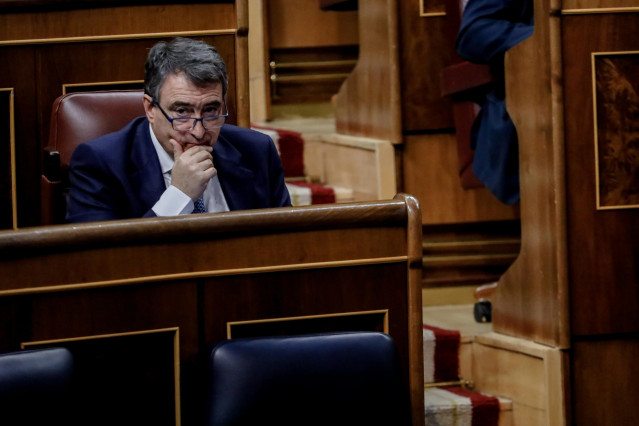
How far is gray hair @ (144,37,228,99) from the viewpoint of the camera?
1.17 m

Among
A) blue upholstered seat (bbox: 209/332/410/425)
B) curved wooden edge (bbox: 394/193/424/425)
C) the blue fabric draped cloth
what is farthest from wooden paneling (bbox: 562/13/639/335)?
blue upholstered seat (bbox: 209/332/410/425)

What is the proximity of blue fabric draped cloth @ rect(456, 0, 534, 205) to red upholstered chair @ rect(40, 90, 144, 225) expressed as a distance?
57 centimetres

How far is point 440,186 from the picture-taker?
1.93 meters

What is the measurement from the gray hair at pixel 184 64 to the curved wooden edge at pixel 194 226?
275 millimetres

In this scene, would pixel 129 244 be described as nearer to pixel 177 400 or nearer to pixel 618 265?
pixel 177 400

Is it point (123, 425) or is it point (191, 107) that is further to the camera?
point (191, 107)

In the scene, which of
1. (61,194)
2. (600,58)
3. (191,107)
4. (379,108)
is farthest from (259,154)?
(379,108)

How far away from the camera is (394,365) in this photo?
2.99ft

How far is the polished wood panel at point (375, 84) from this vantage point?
74.6 inches

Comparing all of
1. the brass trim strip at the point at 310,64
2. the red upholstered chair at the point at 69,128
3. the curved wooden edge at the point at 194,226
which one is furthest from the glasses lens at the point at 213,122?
the brass trim strip at the point at 310,64

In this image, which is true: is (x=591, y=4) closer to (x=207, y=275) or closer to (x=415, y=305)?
(x=415, y=305)

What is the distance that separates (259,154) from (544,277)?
446 mm

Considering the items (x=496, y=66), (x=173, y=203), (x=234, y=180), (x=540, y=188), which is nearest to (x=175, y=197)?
(x=173, y=203)

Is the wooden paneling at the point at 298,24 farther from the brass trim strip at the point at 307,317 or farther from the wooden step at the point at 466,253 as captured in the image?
the brass trim strip at the point at 307,317
